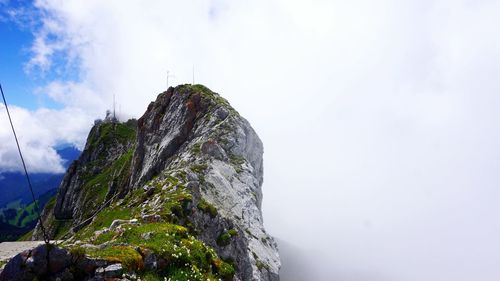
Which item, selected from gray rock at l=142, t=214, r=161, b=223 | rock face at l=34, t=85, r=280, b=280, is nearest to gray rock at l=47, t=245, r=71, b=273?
rock face at l=34, t=85, r=280, b=280

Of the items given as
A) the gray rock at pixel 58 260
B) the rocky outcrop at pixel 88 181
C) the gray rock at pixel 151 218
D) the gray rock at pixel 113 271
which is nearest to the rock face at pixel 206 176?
the gray rock at pixel 151 218

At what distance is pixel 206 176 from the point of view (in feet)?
171

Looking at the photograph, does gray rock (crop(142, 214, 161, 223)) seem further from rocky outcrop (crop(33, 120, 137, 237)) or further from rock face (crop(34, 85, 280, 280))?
rocky outcrop (crop(33, 120, 137, 237))

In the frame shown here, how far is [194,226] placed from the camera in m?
36.8

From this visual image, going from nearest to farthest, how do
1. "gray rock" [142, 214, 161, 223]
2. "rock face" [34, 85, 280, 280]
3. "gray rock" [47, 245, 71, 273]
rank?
1. "gray rock" [47, 245, 71, 273]
2. "gray rock" [142, 214, 161, 223]
3. "rock face" [34, 85, 280, 280]

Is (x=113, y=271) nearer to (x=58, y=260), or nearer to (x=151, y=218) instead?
(x=58, y=260)

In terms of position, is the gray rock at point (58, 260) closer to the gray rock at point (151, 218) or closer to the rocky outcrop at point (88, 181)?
the gray rock at point (151, 218)

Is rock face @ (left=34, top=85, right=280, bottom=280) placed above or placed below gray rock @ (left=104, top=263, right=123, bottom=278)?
above

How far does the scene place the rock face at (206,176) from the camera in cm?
3894

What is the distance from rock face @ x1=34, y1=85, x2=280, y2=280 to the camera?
3894 cm

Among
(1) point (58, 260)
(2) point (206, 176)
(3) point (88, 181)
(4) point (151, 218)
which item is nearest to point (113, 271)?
(1) point (58, 260)

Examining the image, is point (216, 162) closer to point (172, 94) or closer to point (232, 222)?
point (232, 222)

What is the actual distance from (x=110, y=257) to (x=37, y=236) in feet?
575

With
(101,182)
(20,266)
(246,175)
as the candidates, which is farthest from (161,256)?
(101,182)
